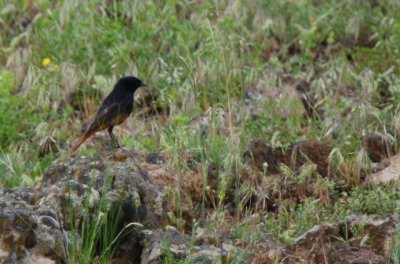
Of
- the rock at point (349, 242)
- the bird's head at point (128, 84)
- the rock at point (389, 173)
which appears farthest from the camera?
the bird's head at point (128, 84)

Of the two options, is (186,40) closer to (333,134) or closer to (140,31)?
(140,31)

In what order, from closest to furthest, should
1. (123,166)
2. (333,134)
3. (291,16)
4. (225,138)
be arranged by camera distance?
1. (123,166)
2. (225,138)
3. (333,134)
4. (291,16)

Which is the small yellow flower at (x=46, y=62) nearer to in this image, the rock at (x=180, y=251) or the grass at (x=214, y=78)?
the grass at (x=214, y=78)

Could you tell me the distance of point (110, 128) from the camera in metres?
8.75

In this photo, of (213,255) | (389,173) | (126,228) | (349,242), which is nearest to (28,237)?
(126,228)

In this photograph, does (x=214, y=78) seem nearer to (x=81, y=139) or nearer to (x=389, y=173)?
(x=81, y=139)

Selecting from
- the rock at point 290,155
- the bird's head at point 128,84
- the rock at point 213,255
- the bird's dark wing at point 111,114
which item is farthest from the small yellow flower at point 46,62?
the rock at point 213,255

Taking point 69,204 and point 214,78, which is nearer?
point 69,204

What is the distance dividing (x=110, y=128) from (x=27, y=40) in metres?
2.90

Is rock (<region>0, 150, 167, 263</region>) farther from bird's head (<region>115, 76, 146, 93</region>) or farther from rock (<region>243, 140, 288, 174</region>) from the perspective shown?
bird's head (<region>115, 76, 146, 93</region>)

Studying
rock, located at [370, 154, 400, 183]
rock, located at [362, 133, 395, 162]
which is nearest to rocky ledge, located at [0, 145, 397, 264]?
rock, located at [370, 154, 400, 183]

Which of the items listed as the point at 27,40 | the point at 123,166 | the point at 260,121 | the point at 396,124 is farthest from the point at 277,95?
the point at 123,166

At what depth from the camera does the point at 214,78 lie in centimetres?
995

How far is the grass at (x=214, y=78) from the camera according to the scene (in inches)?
315
